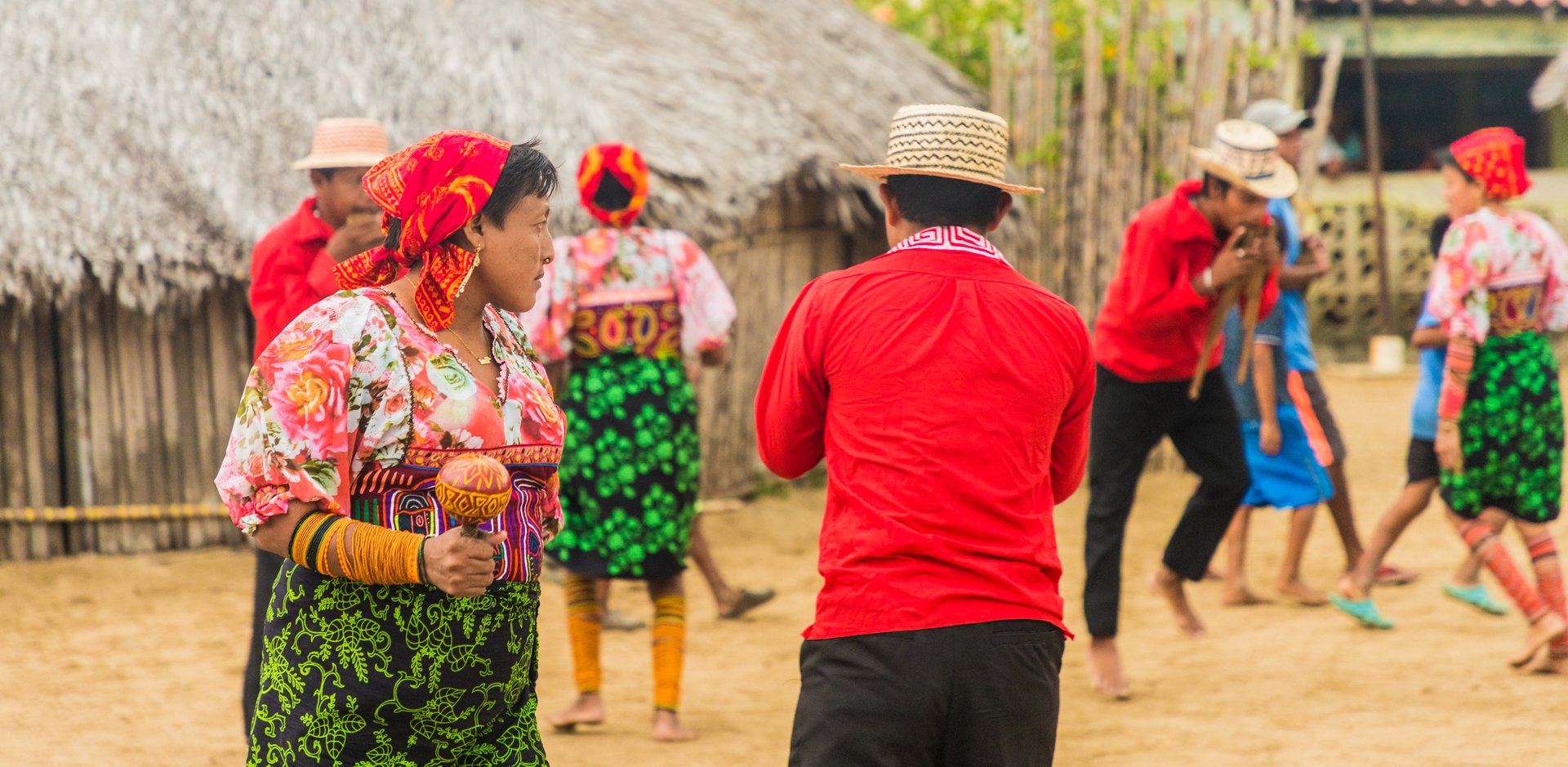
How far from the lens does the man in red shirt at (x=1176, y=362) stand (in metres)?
4.79

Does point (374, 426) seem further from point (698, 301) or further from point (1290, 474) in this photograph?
point (1290, 474)

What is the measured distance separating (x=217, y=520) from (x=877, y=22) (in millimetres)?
6216

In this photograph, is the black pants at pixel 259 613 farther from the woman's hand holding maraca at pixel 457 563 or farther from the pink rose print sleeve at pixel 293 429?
the woman's hand holding maraca at pixel 457 563

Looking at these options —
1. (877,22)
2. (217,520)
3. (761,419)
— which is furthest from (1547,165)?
(761,419)

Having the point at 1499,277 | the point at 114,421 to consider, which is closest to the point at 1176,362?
the point at 1499,277

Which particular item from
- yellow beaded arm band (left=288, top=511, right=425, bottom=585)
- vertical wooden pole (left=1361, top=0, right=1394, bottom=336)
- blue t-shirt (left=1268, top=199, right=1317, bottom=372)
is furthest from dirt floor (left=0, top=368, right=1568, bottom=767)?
vertical wooden pole (left=1361, top=0, right=1394, bottom=336)

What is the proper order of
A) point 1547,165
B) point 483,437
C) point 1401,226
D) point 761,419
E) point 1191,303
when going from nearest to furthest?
point 483,437, point 761,419, point 1191,303, point 1401,226, point 1547,165

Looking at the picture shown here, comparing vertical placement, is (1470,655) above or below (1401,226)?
below

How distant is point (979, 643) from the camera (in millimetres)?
2545

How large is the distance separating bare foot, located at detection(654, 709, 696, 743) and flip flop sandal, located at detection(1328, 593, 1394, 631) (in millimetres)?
2823

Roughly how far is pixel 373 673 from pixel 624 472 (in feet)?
7.86

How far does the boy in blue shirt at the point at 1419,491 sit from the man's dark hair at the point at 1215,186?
1.23 m

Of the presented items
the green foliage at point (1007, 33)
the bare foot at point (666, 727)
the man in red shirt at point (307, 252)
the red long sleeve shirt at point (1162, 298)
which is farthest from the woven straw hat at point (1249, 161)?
the green foliage at point (1007, 33)

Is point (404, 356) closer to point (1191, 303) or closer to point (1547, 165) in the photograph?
point (1191, 303)
